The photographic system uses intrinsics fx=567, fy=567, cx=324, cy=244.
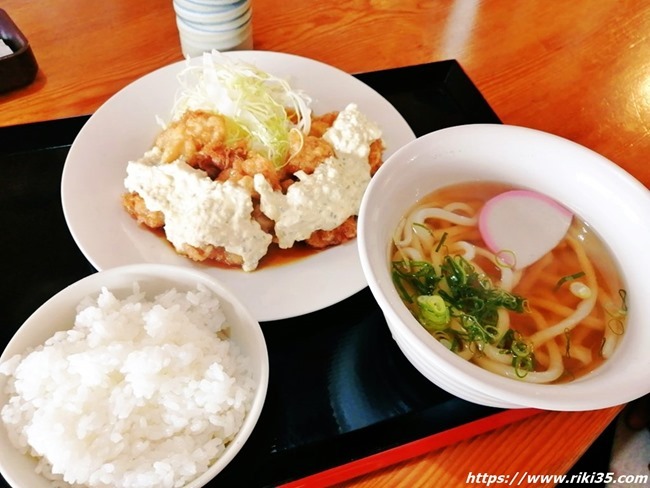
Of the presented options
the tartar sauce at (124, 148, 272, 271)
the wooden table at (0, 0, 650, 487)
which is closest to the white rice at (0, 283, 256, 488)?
the tartar sauce at (124, 148, 272, 271)

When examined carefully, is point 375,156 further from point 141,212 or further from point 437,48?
point 437,48

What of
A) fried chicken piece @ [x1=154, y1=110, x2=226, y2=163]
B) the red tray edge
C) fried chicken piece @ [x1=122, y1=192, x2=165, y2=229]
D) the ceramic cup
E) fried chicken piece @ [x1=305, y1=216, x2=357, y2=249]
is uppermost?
the ceramic cup

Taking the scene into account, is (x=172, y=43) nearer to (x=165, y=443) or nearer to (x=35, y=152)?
(x=35, y=152)

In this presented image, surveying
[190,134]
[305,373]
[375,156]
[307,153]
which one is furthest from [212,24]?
[305,373]

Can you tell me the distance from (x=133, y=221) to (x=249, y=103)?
0.49m

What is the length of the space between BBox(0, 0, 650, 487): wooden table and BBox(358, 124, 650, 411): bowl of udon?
2.38 feet

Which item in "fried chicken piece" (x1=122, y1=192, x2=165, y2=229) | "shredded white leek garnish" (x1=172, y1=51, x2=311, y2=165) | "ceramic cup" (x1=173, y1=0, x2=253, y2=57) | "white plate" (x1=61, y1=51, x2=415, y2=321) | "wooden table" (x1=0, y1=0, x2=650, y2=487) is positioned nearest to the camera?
"white plate" (x1=61, y1=51, x2=415, y2=321)

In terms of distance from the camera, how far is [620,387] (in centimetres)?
101

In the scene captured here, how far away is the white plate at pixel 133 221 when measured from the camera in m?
1.41

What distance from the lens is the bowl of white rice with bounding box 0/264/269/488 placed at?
1.02m

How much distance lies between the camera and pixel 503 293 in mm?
1306

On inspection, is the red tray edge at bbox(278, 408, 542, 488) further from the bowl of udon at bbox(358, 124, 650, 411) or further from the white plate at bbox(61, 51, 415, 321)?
the white plate at bbox(61, 51, 415, 321)

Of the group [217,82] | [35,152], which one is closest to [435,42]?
[217,82]

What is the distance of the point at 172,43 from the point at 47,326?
1.28 m
